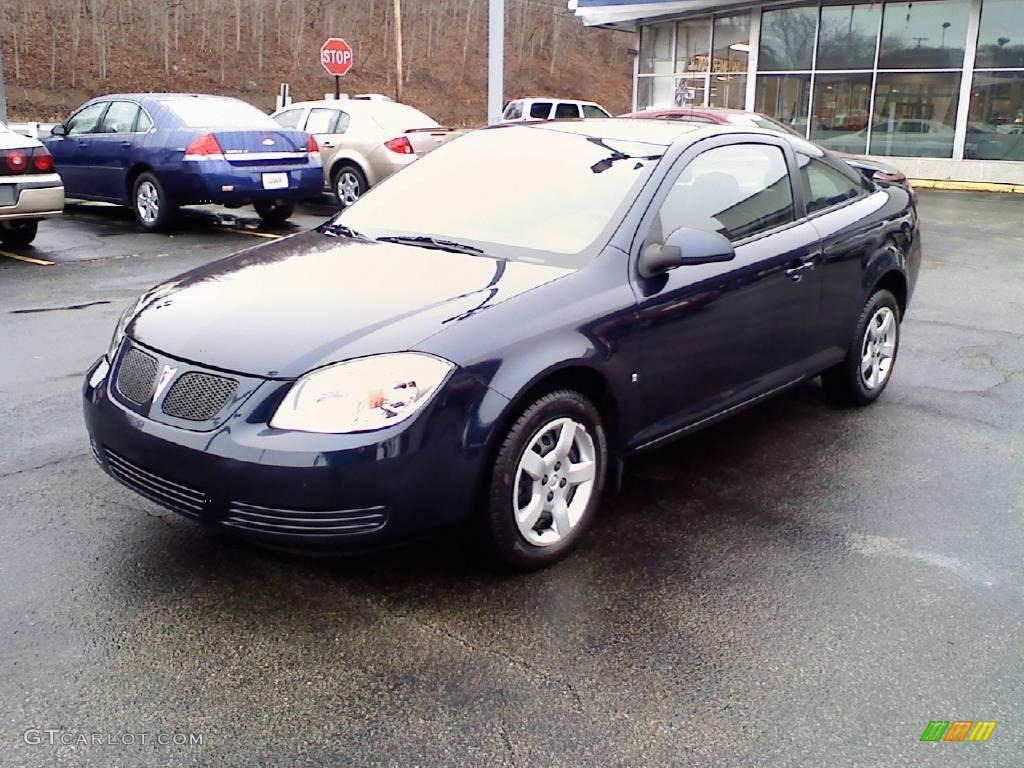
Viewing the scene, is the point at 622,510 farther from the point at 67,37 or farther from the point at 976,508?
the point at 67,37

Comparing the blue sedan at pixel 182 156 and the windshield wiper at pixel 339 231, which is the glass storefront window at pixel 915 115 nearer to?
the blue sedan at pixel 182 156

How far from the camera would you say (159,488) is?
334 cm

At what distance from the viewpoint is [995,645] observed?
10.6 feet

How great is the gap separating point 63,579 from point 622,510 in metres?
2.15

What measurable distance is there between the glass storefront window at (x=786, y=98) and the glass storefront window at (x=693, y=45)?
6.90 ft

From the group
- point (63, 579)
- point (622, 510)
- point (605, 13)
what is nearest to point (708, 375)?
point (622, 510)

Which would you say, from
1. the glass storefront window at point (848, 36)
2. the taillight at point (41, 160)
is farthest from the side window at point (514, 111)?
the taillight at point (41, 160)

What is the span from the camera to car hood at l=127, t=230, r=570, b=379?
3297 mm

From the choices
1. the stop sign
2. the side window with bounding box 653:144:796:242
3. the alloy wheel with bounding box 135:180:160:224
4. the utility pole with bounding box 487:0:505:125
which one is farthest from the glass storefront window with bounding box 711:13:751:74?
the side window with bounding box 653:144:796:242

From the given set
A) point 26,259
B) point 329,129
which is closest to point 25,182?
point 26,259

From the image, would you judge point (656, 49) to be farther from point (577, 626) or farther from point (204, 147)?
point (577, 626)

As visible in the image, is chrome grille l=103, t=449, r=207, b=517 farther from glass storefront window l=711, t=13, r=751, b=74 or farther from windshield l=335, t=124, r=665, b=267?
glass storefront window l=711, t=13, r=751, b=74

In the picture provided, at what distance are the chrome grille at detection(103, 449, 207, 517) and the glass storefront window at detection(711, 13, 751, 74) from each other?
22.8 metres

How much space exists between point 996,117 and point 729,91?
6.60 metres
